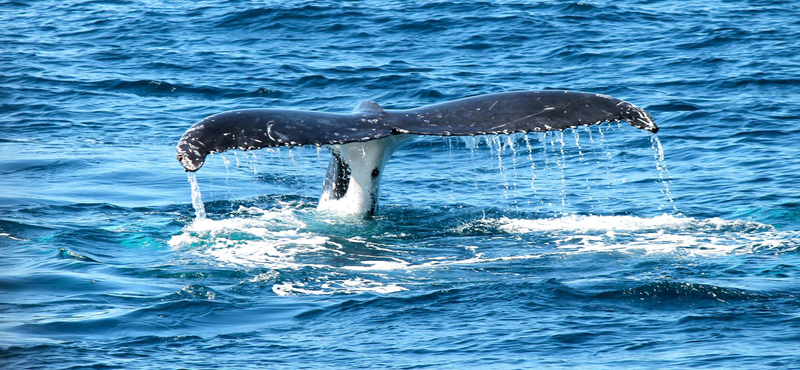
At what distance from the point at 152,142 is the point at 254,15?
32.3 feet

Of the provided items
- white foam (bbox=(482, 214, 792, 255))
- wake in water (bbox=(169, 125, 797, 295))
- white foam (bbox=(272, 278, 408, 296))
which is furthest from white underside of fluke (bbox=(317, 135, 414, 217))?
white foam (bbox=(272, 278, 408, 296))

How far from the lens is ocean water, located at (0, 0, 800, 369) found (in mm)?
6344

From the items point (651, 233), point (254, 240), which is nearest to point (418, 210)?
point (254, 240)

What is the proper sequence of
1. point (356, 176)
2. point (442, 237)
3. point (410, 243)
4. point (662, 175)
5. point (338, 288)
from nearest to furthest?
point (338, 288) < point (410, 243) < point (356, 176) < point (442, 237) < point (662, 175)

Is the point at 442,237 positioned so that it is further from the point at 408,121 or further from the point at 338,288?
the point at 338,288

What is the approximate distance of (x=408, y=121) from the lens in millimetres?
7680

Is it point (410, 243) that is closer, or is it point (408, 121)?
point (408, 121)

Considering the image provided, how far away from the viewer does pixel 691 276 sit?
7.39 m

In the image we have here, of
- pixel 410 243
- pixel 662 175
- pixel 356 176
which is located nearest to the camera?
pixel 410 243

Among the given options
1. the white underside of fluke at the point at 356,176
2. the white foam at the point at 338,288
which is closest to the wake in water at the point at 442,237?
the white foam at the point at 338,288

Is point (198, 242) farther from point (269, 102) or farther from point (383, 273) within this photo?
point (269, 102)

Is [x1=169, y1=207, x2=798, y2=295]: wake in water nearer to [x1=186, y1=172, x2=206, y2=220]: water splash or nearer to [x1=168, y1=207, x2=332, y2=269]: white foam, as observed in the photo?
[x1=168, y1=207, x2=332, y2=269]: white foam

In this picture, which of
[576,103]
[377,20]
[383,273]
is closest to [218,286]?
[383,273]

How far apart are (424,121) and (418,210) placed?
278cm
